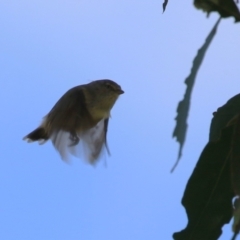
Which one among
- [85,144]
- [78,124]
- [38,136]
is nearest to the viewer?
[85,144]

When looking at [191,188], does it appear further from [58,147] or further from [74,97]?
[74,97]

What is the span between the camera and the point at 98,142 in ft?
7.61

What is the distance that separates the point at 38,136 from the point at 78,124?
12.8 inches

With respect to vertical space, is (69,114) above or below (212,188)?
above

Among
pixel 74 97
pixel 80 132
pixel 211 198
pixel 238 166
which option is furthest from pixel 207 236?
pixel 74 97

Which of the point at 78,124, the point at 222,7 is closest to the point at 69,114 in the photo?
the point at 78,124

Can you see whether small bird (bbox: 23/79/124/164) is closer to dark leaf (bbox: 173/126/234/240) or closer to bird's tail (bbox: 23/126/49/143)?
bird's tail (bbox: 23/126/49/143)

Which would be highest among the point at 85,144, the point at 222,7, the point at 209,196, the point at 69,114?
the point at 69,114

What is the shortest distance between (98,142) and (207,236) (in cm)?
150

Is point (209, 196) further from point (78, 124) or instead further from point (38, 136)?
point (38, 136)

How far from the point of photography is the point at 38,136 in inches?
104

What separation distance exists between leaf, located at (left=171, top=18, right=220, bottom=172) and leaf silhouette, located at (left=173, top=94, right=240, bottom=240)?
0.19 metres

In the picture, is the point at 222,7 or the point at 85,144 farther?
the point at 85,144

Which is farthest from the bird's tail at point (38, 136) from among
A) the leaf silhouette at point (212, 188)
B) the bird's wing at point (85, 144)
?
the leaf silhouette at point (212, 188)
